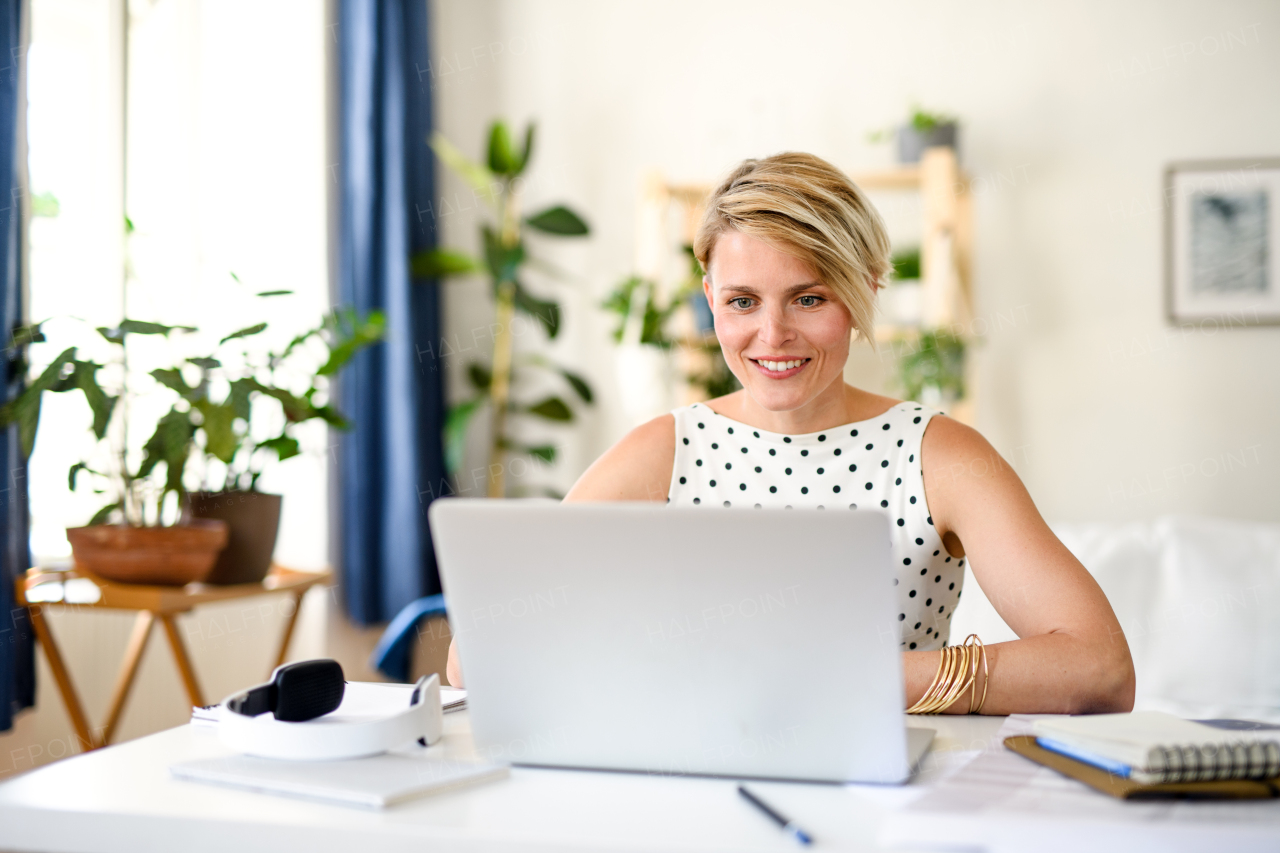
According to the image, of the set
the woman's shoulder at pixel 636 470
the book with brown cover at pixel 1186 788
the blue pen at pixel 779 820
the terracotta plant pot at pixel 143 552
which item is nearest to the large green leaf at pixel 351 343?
the terracotta plant pot at pixel 143 552

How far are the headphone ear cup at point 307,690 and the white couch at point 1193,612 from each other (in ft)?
4.74

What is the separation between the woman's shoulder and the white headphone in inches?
24.1

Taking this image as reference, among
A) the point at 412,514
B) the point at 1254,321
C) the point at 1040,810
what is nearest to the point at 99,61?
the point at 412,514

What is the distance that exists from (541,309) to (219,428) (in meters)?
1.37

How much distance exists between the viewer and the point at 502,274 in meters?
3.19

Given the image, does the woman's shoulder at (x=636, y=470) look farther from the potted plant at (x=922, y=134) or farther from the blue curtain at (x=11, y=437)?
the potted plant at (x=922, y=134)

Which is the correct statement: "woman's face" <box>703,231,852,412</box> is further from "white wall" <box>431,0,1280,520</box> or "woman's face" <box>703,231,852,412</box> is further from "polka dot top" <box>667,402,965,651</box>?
"white wall" <box>431,0,1280,520</box>

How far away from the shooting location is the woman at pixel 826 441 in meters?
1.23

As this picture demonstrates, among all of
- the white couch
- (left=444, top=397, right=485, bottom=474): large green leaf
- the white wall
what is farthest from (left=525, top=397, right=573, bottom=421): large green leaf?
the white couch

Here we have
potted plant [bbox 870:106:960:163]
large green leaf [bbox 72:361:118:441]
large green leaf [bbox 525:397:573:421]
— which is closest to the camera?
large green leaf [bbox 72:361:118:441]

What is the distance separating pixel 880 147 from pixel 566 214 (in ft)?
3.32

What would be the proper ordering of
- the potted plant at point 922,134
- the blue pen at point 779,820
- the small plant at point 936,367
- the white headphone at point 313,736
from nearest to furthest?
the blue pen at point 779,820 → the white headphone at point 313,736 → the small plant at point 936,367 → the potted plant at point 922,134

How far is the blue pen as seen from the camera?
0.66 metres

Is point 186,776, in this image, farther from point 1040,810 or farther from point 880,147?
point 880,147
